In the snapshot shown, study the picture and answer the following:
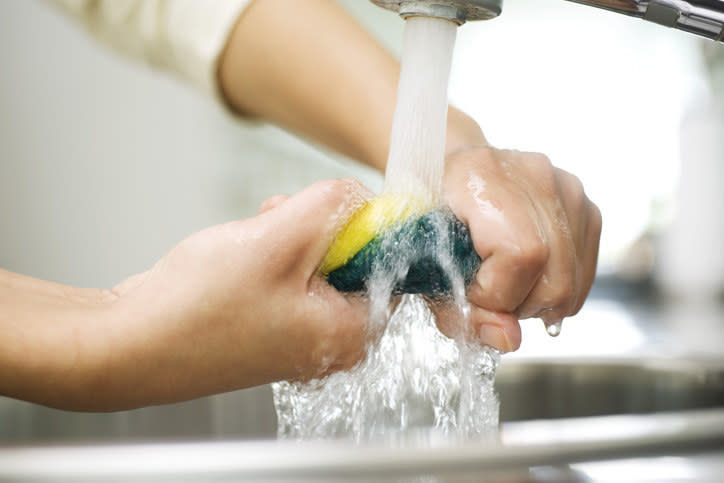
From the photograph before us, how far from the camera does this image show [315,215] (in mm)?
303

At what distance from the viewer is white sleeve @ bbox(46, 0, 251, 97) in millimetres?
614

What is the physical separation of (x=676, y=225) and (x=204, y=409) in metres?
0.92

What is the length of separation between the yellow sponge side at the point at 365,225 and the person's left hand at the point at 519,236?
0.03 metres

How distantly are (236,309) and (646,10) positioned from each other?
19 centimetres

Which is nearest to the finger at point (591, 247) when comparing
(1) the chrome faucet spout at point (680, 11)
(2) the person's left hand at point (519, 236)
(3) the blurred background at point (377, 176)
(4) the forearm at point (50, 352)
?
(2) the person's left hand at point (519, 236)

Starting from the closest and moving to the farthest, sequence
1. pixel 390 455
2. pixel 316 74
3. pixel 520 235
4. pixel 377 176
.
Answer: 1. pixel 390 455
2. pixel 520 235
3. pixel 316 74
4. pixel 377 176

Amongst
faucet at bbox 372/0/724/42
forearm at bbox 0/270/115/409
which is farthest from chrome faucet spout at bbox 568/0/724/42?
forearm at bbox 0/270/115/409

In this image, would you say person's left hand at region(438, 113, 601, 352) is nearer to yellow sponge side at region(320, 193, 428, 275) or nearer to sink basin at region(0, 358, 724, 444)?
yellow sponge side at region(320, 193, 428, 275)

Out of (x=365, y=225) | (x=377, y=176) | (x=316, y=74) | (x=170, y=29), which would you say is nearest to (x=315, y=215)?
(x=365, y=225)

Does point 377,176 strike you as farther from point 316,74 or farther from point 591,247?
point 591,247

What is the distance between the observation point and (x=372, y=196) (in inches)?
13.5

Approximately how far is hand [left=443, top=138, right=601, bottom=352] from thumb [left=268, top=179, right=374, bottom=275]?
5cm

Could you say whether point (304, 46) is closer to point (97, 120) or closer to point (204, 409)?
point (204, 409)

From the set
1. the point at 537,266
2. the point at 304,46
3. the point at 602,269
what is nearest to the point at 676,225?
the point at 602,269
